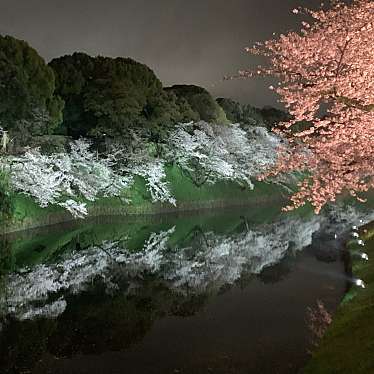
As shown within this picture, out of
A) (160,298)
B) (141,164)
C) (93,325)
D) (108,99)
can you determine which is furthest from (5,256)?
(141,164)

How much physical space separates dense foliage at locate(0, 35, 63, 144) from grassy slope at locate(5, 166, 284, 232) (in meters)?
4.94

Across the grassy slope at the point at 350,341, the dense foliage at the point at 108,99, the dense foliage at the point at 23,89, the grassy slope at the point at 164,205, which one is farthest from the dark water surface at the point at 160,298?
the dense foliage at the point at 108,99

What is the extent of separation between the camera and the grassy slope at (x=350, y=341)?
9.25 meters

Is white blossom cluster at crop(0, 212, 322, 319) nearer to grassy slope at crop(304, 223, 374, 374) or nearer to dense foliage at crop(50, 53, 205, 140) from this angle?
grassy slope at crop(304, 223, 374, 374)

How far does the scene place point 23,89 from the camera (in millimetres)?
33719

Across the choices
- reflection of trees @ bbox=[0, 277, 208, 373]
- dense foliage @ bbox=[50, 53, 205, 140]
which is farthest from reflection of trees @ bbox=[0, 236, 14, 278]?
dense foliage @ bbox=[50, 53, 205, 140]

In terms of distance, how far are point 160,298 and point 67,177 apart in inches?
851

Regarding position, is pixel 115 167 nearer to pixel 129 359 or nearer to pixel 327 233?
pixel 327 233

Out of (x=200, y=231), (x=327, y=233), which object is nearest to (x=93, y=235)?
(x=200, y=231)

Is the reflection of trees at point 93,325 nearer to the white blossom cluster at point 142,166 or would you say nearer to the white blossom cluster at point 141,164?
A: the white blossom cluster at point 141,164

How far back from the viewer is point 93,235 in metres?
32.5

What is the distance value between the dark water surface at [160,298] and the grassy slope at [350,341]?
90 cm

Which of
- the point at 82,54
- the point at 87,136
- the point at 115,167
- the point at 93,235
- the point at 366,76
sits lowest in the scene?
the point at 93,235

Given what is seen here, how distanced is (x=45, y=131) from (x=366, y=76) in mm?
30374
